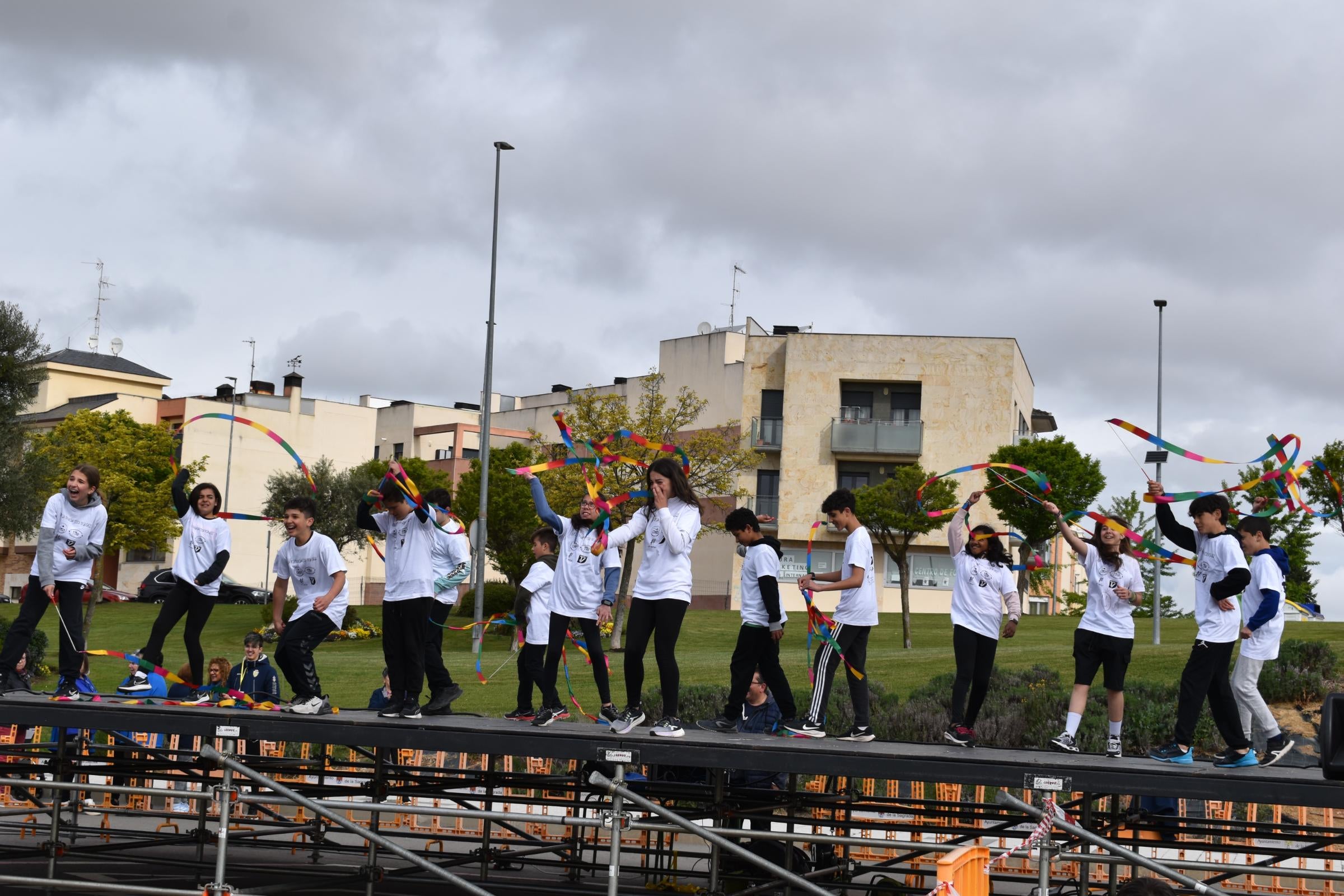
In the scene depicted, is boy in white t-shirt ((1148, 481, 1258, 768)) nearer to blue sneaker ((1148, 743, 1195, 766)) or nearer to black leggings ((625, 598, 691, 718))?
blue sneaker ((1148, 743, 1195, 766))

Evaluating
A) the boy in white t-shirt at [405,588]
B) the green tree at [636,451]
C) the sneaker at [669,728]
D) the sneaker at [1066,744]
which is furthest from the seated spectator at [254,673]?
the green tree at [636,451]

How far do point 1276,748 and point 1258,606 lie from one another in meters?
0.90

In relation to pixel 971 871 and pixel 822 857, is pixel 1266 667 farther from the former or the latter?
pixel 971 871

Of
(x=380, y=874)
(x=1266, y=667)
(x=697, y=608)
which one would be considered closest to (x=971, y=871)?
(x=380, y=874)

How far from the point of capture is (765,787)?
998 cm

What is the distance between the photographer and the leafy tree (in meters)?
30.3

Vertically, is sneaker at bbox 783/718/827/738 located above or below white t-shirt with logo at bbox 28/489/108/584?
below

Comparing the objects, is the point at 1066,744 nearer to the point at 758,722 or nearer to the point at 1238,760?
the point at 1238,760

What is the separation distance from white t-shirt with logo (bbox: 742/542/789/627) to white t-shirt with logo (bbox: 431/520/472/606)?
208 centimetres

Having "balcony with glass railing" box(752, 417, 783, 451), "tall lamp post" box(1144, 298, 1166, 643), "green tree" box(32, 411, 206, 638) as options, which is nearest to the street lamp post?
"tall lamp post" box(1144, 298, 1166, 643)

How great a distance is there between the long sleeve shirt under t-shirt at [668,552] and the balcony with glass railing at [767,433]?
39.7 metres

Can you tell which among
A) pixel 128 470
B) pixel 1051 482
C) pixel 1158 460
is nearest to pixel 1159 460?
pixel 1158 460

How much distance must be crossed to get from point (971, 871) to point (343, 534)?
5221 centimetres

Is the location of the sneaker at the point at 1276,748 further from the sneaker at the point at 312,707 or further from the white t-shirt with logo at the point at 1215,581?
the sneaker at the point at 312,707
